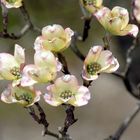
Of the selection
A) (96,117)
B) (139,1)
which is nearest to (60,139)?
(139,1)

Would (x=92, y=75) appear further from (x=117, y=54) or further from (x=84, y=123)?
(x=117, y=54)

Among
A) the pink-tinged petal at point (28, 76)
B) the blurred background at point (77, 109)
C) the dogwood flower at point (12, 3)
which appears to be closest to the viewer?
the pink-tinged petal at point (28, 76)

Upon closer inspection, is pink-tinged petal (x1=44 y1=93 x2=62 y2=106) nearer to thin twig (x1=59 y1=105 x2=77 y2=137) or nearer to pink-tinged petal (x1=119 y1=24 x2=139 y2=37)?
thin twig (x1=59 y1=105 x2=77 y2=137)

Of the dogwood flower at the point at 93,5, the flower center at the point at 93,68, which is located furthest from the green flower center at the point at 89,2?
the flower center at the point at 93,68

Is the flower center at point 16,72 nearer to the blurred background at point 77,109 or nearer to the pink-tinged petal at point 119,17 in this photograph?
the pink-tinged petal at point 119,17

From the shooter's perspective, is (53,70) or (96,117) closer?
(53,70)

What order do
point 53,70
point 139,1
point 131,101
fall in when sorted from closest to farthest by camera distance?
point 53,70, point 139,1, point 131,101

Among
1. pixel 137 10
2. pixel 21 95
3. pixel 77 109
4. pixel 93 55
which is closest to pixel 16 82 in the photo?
pixel 21 95
